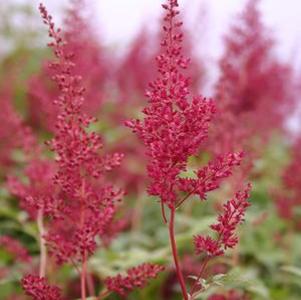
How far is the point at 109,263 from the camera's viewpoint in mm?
3074

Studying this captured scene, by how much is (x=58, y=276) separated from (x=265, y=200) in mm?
1996

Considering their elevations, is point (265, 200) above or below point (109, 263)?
above

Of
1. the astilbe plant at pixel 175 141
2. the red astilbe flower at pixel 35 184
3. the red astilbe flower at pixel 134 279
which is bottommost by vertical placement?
the red astilbe flower at pixel 134 279

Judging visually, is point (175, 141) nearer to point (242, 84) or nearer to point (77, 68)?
point (77, 68)

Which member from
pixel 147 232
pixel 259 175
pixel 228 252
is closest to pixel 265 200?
pixel 259 175

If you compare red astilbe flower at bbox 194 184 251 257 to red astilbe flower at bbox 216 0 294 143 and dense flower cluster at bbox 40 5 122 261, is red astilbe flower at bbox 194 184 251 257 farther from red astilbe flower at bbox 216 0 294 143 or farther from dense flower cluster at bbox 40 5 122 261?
red astilbe flower at bbox 216 0 294 143

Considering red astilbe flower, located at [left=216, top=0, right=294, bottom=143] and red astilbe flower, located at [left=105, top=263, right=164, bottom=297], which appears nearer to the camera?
red astilbe flower, located at [left=105, top=263, right=164, bottom=297]

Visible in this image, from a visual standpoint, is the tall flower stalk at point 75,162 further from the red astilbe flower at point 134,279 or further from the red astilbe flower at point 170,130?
the red astilbe flower at point 170,130

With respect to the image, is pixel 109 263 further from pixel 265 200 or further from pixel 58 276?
pixel 265 200

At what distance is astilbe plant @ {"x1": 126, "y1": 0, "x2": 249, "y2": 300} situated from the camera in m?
1.64

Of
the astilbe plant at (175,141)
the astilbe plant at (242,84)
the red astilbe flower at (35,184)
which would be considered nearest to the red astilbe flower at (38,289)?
the astilbe plant at (175,141)

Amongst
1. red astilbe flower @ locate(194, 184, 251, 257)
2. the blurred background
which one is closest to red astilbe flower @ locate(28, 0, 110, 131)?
the blurred background

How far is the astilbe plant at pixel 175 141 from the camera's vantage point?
1645mm

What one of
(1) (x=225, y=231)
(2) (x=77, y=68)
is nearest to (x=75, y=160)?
(1) (x=225, y=231)
